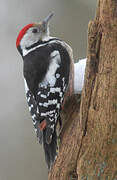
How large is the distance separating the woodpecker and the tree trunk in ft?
0.53

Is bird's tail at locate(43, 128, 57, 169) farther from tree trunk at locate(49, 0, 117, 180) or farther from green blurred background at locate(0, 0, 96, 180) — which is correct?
green blurred background at locate(0, 0, 96, 180)

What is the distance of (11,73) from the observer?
3178 millimetres

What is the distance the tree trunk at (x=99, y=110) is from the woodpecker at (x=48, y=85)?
6.4 inches

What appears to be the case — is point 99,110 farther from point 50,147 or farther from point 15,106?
point 15,106

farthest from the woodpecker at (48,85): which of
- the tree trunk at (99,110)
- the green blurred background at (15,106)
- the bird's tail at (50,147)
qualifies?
the green blurred background at (15,106)

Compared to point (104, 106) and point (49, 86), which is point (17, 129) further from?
point (104, 106)

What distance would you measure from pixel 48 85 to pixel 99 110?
0.44m

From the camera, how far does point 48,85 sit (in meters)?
1.87

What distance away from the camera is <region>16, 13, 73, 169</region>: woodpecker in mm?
1823

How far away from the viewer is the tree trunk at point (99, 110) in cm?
144

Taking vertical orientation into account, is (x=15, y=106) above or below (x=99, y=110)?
below

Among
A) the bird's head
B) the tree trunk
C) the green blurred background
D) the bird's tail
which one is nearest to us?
the tree trunk

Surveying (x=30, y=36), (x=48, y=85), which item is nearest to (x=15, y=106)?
(x=30, y=36)

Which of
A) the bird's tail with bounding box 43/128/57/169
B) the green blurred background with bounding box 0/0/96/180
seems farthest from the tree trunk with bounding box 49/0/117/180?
the green blurred background with bounding box 0/0/96/180
